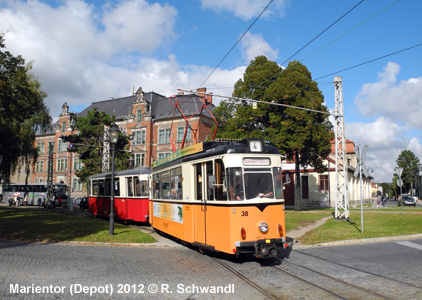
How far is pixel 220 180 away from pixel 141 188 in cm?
1083

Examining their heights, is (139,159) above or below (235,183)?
above

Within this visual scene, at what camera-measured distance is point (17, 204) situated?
173ft

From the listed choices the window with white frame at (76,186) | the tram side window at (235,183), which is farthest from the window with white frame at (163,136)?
the tram side window at (235,183)

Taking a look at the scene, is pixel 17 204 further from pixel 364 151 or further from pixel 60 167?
A: pixel 364 151

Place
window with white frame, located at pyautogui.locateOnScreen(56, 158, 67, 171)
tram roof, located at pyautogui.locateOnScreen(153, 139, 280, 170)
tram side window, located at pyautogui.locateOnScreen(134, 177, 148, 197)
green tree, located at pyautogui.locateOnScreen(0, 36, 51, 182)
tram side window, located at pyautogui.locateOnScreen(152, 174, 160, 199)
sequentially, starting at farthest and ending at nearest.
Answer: window with white frame, located at pyautogui.locateOnScreen(56, 158, 67, 171) < green tree, located at pyautogui.locateOnScreen(0, 36, 51, 182) < tram side window, located at pyautogui.locateOnScreen(134, 177, 148, 197) < tram side window, located at pyautogui.locateOnScreen(152, 174, 160, 199) < tram roof, located at pyautogui.locateOnScreen(153, 139, 280, 170)

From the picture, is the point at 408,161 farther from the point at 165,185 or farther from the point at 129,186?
the point at 165,185

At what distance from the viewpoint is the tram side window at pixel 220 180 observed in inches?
373

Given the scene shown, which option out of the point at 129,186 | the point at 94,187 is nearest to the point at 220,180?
the point at 129,186

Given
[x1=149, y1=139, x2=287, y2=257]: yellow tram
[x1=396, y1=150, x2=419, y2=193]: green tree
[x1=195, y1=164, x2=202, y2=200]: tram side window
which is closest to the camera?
[x1=149, y1=139, x2=287, y2=257]: yellow tram

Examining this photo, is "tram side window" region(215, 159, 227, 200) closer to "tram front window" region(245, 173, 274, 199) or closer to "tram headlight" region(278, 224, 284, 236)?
"tram front window" region(245, 173, 274, 199)

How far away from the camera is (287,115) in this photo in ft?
106

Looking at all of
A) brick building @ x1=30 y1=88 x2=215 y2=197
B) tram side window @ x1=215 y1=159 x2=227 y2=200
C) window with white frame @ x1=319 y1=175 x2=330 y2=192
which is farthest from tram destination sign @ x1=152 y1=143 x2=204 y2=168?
brick building @ x1=30 y1=88 x2=215 y2=197

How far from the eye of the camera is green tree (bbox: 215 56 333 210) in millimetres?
31078

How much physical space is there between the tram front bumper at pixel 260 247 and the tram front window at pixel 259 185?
3.71 ft
